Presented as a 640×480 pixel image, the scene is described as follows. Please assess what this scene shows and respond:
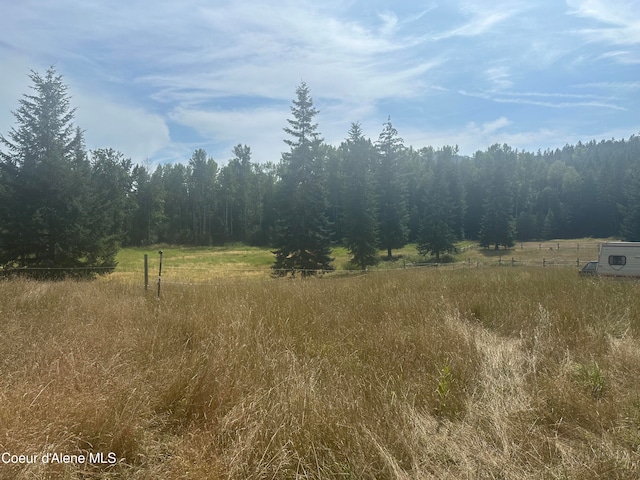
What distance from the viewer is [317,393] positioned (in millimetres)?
3346

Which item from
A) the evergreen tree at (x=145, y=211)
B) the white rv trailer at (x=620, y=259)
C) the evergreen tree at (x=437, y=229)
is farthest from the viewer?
the evergreen tree at (x=145, y=211)

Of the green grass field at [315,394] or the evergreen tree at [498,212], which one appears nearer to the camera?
the green grass field at [315,394]

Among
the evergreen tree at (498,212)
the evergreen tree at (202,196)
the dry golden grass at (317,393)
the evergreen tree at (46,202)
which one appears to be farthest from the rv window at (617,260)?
the evergreen tree at (202,196)

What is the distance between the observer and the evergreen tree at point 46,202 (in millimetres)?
19516

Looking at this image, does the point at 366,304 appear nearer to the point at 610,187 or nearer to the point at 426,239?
the point at 426,239

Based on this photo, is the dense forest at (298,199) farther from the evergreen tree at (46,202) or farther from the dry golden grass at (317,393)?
the dry golden grass at (317,393)

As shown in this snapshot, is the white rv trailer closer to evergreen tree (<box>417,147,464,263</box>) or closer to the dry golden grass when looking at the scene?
the dry golden grass

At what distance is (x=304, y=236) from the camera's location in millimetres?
29906

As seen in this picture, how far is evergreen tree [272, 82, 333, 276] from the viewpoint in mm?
30078

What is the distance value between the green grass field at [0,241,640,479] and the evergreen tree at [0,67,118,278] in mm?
16491

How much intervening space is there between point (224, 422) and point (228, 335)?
1.75 m

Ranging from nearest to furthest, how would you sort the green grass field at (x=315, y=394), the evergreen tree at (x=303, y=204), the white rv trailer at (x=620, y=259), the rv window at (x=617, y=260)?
the green grass field at (x=315, y=394), the white rv trailer at (x=620, y=259), the rv window at (x=617, y=260), the evergreen tree at (x=303, y=204)

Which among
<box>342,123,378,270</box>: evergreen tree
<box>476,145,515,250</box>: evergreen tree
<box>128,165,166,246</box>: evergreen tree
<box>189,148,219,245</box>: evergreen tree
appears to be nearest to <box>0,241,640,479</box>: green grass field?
<box>342,123,378,270</box>: evergreen tree

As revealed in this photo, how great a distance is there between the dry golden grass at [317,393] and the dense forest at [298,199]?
17.9 m
